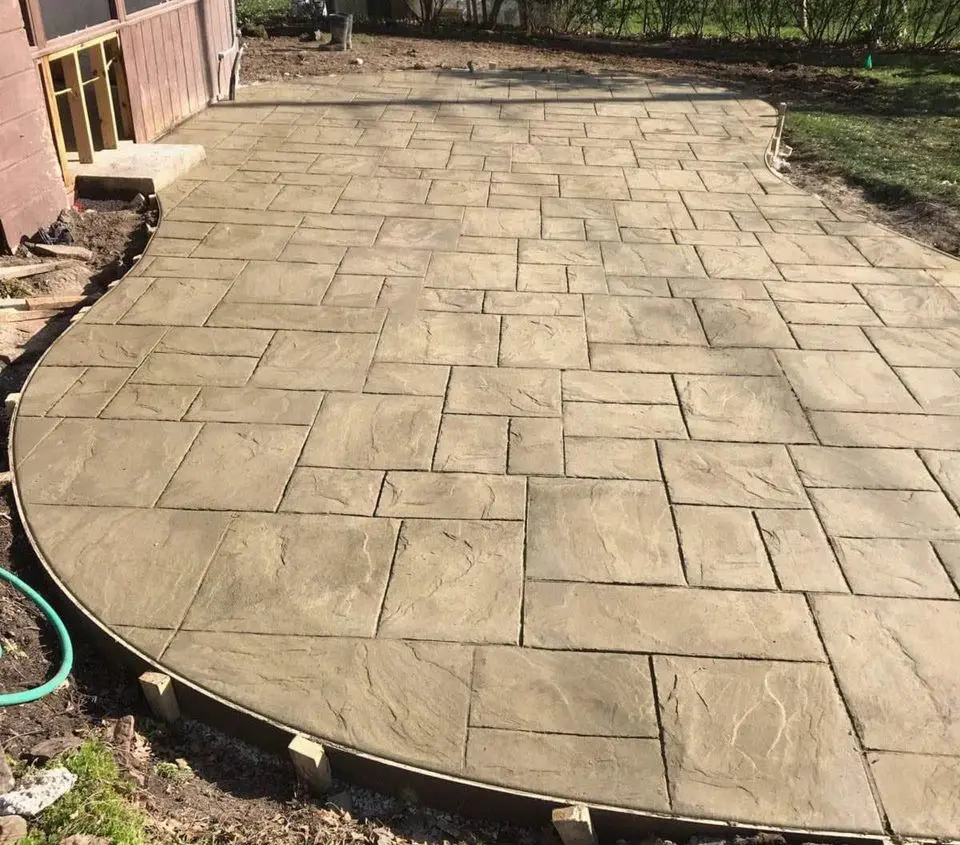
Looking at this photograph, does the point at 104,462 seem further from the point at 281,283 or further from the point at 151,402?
the point at 281,283

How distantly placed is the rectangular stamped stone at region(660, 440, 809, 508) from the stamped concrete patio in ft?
0.05

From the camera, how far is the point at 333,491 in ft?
10.8

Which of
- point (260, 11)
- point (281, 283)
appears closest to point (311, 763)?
point (281, 283)

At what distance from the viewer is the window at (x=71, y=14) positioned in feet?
18.5

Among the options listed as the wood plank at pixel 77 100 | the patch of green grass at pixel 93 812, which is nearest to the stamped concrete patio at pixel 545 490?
the patch of green grass at pixel 93 812

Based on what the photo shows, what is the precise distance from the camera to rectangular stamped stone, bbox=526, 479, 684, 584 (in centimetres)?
293

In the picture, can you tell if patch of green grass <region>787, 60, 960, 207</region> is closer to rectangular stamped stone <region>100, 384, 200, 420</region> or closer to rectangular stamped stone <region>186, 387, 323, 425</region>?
rectangular stamped stone <region>186, 387, 323, 425</region>

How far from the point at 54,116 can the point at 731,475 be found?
4.81 metres

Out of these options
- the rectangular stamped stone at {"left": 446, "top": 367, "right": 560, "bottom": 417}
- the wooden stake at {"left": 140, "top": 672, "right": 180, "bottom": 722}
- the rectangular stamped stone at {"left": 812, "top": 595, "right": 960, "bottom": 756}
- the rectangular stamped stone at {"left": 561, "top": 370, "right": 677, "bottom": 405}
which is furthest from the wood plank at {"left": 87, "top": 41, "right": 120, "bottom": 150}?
the rectangular stamped stone at {"left": 812, "top": 595, "right": 960, "bottom": 756}

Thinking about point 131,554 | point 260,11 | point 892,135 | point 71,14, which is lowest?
point 131,554

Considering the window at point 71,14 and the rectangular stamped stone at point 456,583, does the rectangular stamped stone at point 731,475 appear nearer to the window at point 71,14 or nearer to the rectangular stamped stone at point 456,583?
the rectangular stamped stone at point 456,583

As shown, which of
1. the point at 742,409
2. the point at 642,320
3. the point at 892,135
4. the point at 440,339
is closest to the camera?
the point at 742,409

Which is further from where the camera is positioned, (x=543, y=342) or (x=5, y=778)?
(x=543, y=342)

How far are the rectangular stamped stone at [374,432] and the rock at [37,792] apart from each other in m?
1.48
